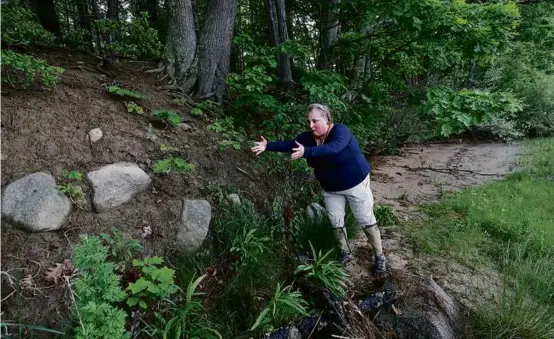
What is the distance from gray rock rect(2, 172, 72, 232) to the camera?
2596 millimetres

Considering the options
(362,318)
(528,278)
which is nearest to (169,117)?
(362,318)

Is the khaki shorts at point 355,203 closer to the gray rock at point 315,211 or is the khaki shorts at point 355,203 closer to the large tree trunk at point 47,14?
the gray rock at point 315,211

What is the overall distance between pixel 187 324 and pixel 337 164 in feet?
5.83

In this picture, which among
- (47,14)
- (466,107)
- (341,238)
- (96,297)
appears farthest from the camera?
(47,14)

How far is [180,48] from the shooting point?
510cm

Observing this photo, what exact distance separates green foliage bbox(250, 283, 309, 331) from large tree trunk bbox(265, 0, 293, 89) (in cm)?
404

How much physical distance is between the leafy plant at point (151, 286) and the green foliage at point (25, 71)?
197 cm

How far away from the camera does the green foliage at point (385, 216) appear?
4578 mm

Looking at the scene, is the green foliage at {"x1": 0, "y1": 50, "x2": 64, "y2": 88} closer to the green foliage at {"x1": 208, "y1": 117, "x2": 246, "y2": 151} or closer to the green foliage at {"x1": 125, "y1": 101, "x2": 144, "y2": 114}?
the green foliage at {"x1": 125, "y1": 101, "x2": 144, "y2": 114}

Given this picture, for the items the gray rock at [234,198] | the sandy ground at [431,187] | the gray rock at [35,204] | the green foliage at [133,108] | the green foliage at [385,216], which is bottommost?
the sandy ground at [431,187]

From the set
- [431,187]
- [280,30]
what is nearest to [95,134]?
[280,30]

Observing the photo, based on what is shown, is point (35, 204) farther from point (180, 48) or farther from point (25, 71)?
point (180, 48)

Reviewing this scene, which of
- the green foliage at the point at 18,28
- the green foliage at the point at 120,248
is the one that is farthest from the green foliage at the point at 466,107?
the green foliage at the point at 18,28

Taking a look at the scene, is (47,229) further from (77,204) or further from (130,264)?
(130,264)
